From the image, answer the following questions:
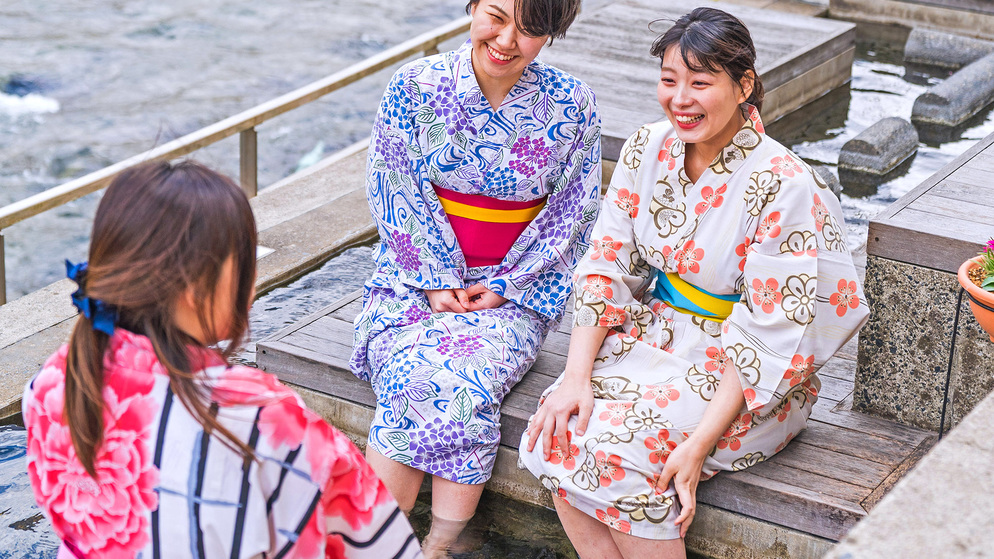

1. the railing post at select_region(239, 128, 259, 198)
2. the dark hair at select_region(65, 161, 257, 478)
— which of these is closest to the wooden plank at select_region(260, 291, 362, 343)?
the railing post at select_region(239, 128, 259, 198)

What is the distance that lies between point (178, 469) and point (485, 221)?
1681 millimetres

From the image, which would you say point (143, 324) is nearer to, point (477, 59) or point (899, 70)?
point (477, 59)

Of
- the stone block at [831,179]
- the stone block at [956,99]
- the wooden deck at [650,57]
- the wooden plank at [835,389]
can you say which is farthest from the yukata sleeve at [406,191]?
the stone block at [956,99]

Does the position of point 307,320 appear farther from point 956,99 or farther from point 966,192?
point 956,99

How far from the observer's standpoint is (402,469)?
269 centimetres

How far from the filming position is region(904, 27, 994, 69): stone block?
7.19m

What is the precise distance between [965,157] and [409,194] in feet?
5.69

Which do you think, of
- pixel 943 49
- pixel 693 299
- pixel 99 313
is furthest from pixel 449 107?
pixel 943 49

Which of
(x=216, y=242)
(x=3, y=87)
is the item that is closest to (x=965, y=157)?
(x=216, y=242)

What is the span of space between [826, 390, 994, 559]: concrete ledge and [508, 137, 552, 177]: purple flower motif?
1.59m

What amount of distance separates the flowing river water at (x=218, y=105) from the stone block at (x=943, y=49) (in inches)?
4.6

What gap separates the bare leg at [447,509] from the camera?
2715 mm

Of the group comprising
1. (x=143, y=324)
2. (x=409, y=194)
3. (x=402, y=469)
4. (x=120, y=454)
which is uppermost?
(x=143, y=324)

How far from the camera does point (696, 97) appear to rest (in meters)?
2.42
